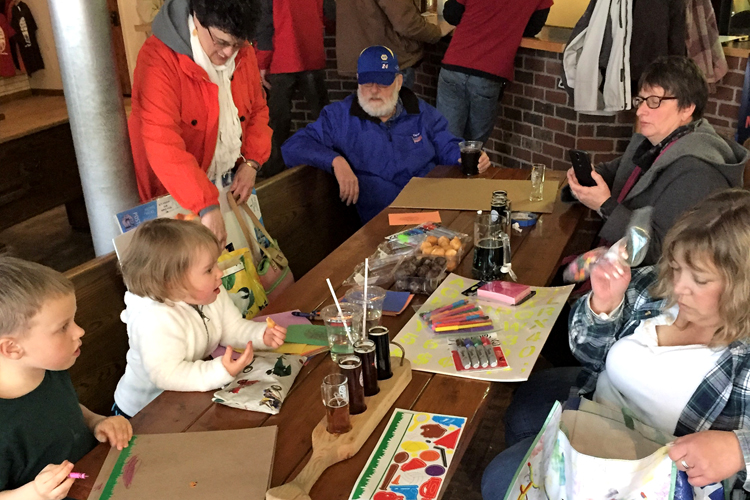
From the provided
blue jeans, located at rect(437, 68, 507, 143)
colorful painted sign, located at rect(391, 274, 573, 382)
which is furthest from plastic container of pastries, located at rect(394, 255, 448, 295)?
blue jeans, located at rect(437, 68, 507, 143)

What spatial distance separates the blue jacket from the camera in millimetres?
3199

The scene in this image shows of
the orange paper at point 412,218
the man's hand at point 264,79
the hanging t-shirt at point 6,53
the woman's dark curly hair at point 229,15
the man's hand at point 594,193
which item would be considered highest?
the woman's dark curly hair at point 229,15

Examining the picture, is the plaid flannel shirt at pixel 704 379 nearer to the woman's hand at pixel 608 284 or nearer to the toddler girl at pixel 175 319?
the woman's hand at pixel 608 284

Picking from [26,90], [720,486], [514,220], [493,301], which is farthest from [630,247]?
[26,90]

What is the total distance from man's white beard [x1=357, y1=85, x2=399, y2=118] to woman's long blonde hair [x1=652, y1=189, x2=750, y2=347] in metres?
1.85

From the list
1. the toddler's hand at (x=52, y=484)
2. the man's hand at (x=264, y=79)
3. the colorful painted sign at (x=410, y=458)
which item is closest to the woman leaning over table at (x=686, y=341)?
the colorful painted sign at (x=410, y=458)

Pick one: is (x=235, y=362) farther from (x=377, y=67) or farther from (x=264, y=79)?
(x=264, y=79)

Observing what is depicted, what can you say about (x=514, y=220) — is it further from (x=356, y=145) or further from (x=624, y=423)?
(x=624, y=423)

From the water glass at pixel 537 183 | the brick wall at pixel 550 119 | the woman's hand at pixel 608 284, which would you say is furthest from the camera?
the brick wall at pixel 550 119

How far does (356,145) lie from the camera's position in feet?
10.6

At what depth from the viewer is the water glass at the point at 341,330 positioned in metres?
1.65

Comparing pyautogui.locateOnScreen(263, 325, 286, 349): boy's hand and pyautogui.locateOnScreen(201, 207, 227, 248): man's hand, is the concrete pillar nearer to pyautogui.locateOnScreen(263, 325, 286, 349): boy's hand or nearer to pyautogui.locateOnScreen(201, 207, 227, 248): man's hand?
pyautogui.locateOnScreen(201, 207, 227, 248): man's hand

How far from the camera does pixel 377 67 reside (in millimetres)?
3080

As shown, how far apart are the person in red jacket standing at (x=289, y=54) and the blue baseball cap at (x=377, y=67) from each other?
1.71 meters
